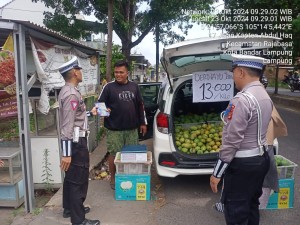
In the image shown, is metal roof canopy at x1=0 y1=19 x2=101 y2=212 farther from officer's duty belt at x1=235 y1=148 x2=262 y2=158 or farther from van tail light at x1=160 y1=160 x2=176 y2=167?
officer's duty belt at x1=235 y1=148 x2=262 y2=158

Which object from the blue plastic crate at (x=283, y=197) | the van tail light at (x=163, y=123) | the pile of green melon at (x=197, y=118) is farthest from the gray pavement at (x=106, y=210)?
the blue plastic crate at (x=283, y=197)

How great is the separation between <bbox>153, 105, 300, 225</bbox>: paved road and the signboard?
4.58 ft

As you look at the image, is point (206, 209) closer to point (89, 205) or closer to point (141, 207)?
point (141, 207)

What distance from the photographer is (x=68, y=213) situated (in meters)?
3.88

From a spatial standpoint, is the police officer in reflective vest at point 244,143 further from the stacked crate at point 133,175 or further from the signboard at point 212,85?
the signboard at point 212,85

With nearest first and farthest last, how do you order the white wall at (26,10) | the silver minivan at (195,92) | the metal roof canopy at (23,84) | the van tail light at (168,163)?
the metal roof canopy at (23,84) → the silver minivan at (195,92) → the van tail light at (168,163) → the white wall at (26,10)

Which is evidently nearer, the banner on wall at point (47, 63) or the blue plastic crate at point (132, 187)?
the banner on wall at point (47, 63)

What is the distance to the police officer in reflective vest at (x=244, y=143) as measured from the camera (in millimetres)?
2500

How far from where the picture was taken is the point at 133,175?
13.9ft

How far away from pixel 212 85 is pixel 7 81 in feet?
9.34

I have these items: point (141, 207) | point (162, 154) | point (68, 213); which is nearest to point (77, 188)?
point (68, 213)

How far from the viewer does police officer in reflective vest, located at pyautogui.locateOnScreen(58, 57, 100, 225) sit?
334cm

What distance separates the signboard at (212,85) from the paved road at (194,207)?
1.39 meters

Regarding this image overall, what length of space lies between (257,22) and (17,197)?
1082cm
